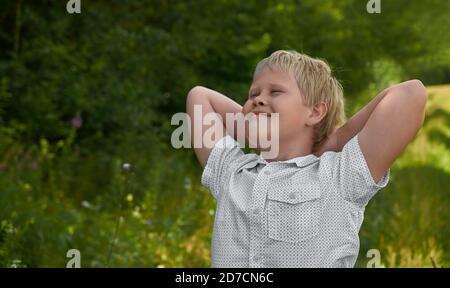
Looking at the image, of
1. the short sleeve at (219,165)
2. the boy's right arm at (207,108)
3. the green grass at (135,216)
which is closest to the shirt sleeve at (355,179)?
the short sleeve at (219,165)

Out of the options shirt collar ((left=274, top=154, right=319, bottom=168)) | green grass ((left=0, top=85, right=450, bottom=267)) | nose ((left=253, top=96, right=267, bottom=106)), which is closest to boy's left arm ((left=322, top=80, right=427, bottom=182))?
shirt collar ((left=274, top=154, right=319, bottom=168))

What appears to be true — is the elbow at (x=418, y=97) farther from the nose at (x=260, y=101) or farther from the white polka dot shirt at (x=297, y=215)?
the nose at (x=260, y=101)

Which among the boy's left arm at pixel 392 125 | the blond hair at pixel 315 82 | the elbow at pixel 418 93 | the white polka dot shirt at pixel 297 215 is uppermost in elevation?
the blond hair at pixel 315 82

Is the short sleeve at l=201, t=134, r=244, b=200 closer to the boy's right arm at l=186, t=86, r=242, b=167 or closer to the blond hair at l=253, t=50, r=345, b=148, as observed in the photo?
the boy's right arm at l=186, t=86, r=242, b=167

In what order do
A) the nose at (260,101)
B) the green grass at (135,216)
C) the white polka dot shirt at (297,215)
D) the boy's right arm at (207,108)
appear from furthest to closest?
the green grass at (135,216) → the boy's right arm at (207,108) → the nose at (260,101) → the white polka dot shirt at (297,215)

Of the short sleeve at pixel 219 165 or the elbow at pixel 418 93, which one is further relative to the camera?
the short sleeve at pixel 219 165

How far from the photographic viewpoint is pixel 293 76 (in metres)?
2.37

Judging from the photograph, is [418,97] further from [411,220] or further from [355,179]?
[411,220]

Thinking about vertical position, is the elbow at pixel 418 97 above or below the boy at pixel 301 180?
above

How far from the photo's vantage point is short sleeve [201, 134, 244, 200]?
7.96 ft

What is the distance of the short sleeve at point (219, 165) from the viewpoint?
2.43 m

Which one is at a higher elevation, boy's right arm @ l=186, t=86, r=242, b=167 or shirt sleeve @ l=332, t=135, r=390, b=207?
boy's right arm @ l=186, t=86, r=242, b=167

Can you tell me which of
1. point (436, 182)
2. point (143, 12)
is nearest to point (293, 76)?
point (436, 182)

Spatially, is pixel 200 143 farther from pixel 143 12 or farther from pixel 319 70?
pixel 143 12
